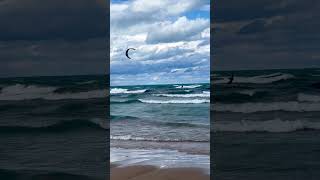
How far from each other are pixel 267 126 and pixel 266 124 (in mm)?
19

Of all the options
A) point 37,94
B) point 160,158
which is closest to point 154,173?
point 160,158

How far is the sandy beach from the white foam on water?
0.15m

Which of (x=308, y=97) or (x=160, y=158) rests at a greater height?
(x=308, y=97)

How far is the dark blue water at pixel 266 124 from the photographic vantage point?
349cm

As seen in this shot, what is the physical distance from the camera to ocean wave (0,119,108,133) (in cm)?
364

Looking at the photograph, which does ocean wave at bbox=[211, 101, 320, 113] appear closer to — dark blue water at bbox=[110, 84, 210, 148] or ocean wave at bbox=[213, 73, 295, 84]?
ocean wave at bbox=[213, 73, 295, 84]

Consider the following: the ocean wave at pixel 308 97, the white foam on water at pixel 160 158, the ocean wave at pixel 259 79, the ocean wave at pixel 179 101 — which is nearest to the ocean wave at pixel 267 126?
the ocean wave at pixel 308 97

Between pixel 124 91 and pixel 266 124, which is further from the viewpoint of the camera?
pixel 124 91

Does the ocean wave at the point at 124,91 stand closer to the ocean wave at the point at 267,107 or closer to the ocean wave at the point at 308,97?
the ocean wave at the point at 267,107

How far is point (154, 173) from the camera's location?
6.19 meters

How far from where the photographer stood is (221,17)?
3.59 meters

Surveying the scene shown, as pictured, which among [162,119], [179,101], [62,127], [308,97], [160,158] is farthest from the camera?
[179,101]

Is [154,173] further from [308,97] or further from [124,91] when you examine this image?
[124,91]

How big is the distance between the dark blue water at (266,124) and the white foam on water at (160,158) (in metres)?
2.54
